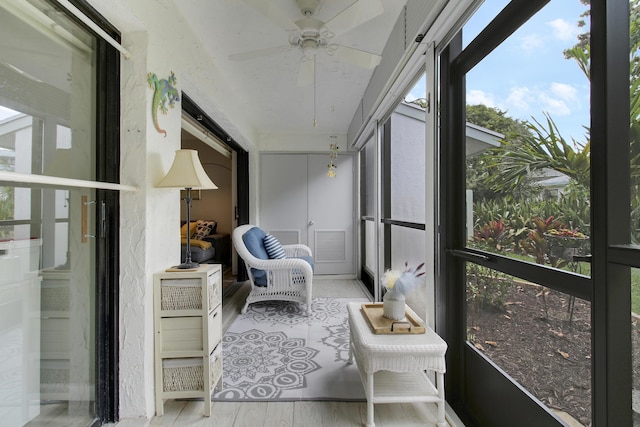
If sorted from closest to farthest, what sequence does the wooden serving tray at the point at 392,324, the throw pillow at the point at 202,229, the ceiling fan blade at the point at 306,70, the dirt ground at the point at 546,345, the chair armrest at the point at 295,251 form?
1. the dirt ground at the point at 546,345
2. the wooden serving tray at the point at 392,324
3. the ceiling fan blade at the point at 306,70
4. the chair armrest at the point at 295,251
5. the throw pillow at the point at 202,229

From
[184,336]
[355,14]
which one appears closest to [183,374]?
[184,336]

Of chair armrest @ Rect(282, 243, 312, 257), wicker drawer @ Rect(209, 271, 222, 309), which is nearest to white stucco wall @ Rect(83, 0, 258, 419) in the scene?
wicker drawer @ Rect(209, 271, 222, 309)

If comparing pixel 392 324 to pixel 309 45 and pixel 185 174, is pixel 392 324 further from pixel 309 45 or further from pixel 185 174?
pixel 309 45

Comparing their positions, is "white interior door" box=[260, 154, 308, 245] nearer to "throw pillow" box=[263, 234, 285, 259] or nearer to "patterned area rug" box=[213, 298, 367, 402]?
"throw pillow" box=[263, 234, 285, 259]

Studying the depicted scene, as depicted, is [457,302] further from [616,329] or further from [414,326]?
[616,329]

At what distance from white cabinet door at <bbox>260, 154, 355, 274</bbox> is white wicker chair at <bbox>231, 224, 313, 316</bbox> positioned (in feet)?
5.62

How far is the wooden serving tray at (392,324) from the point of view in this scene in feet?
5.06

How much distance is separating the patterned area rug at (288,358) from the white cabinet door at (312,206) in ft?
5.47

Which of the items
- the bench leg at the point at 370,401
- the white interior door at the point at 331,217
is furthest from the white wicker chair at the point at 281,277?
the white interior door at the point at 331,217

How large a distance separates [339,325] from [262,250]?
1126mm

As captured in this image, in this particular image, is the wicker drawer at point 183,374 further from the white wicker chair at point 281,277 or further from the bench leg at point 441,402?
the white wicker chair at point 281,277

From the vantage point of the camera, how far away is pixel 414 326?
1.59 metres

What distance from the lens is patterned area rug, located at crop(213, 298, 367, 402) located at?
176 cm

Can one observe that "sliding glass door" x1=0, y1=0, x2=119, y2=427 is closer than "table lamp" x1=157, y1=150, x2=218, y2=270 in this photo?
Yes
